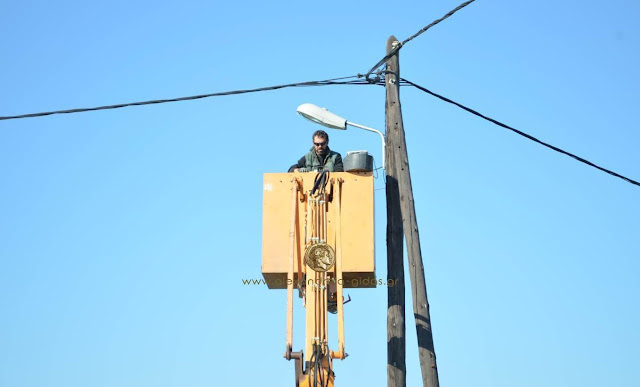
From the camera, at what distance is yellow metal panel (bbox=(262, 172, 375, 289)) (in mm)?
11930

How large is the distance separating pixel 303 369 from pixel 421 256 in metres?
2.18

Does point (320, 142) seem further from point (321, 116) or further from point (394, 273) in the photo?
point (394, 273)

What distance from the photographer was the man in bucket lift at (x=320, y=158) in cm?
1288

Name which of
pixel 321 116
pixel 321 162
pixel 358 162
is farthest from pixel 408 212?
pixel 321 116

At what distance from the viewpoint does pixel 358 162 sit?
12.3 m

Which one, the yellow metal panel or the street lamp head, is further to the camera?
the street lamp head

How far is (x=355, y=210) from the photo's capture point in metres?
12.1

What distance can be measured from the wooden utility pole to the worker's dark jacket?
25.9 inches

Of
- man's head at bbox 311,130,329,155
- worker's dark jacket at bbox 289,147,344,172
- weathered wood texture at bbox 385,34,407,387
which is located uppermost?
man's head at bbox 311,130,329,155

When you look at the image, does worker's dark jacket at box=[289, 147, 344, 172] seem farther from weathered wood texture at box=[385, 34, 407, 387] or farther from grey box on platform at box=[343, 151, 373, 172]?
weathered wood texture at box=[385, 34, 407, 387]

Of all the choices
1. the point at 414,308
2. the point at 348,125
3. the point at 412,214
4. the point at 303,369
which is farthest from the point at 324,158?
the point at 303,369

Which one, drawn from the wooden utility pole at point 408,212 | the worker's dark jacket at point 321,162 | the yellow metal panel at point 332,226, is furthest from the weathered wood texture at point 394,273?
the worker's dark jacket at point 321,162

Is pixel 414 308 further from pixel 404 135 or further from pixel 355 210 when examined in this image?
pixel 404 135

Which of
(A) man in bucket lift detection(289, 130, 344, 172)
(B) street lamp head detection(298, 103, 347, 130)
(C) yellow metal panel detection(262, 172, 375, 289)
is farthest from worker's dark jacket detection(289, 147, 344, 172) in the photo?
(C) yellow metal panel detection(262, 172, 375, 289)
